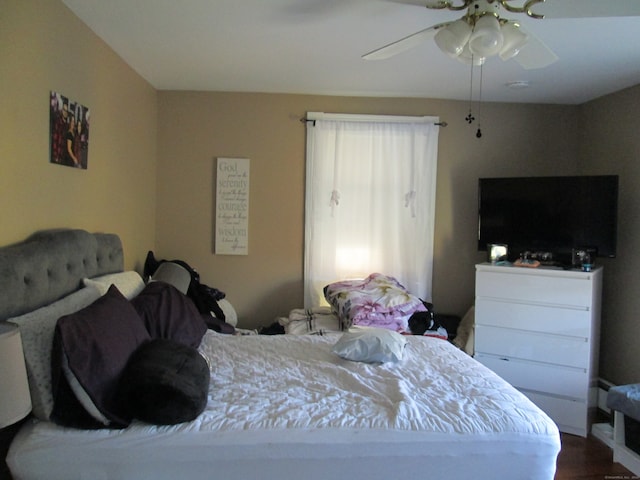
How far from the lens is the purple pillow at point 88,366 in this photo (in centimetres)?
151

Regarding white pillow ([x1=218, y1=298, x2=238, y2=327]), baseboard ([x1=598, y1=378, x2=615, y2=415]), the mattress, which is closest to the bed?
the mattress

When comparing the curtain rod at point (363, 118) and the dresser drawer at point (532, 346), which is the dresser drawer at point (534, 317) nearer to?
the dresser drawer at point (532, 346)

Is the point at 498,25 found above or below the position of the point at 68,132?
above

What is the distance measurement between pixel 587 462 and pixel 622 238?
157cm

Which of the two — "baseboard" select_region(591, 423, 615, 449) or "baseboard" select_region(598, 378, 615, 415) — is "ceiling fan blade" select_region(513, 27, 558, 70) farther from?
"baseboard" select_region(598, 378, 615, 415)

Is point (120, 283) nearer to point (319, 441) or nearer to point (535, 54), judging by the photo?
point (319, 441)

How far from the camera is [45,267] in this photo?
5.81ft

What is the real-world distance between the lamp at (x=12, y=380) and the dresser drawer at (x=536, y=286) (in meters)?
2.73

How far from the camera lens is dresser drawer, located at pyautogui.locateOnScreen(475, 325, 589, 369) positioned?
2936mm

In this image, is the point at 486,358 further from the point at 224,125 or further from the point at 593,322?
the point at 224,125

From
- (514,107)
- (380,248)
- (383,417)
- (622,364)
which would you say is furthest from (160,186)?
(622,364)

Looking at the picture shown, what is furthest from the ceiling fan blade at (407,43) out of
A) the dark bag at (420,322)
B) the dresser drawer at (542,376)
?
the dresser drawer at (542,376)

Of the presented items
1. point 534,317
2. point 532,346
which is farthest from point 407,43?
point 532,346

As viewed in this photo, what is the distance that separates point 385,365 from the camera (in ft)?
7.09
